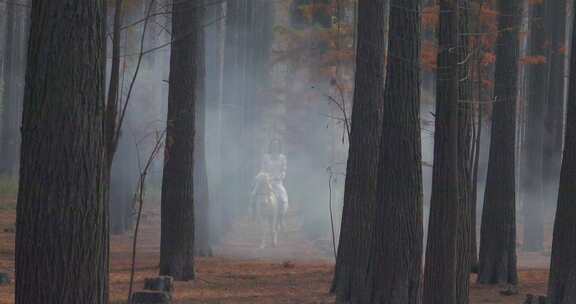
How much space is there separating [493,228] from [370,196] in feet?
18.6

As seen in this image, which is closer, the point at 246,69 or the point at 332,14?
the point at 332,14

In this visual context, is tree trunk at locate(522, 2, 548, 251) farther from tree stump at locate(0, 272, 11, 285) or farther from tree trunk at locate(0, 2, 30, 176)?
tree trunk at locate(0, 2, 30, 176)

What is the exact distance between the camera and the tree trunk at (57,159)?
7207 mm

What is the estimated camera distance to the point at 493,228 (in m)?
20.5

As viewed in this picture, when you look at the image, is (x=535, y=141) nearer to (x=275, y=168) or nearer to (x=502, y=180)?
(x=275, y=168)

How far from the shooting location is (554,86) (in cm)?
3162

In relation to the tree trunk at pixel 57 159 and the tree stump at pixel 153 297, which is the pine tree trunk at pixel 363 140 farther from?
the tree trunk at pixel 57 159

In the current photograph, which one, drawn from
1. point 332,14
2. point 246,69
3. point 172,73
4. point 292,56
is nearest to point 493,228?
point 172,73

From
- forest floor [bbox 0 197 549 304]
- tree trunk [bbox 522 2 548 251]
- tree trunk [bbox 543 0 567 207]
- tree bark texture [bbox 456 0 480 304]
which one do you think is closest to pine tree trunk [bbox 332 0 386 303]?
forest floor [bbox 0 197 549 304]

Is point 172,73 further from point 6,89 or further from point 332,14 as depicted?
point 6,89

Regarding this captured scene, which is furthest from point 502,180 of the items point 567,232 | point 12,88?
point 12,88

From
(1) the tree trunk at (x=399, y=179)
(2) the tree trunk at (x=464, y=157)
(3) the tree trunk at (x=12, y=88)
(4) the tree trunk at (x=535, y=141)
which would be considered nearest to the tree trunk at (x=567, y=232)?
(2) the tree trunk at (x=464, y=157)

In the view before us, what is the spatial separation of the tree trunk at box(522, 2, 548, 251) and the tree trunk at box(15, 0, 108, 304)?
80.4ft

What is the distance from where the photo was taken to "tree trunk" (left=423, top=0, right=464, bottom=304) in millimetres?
12469
